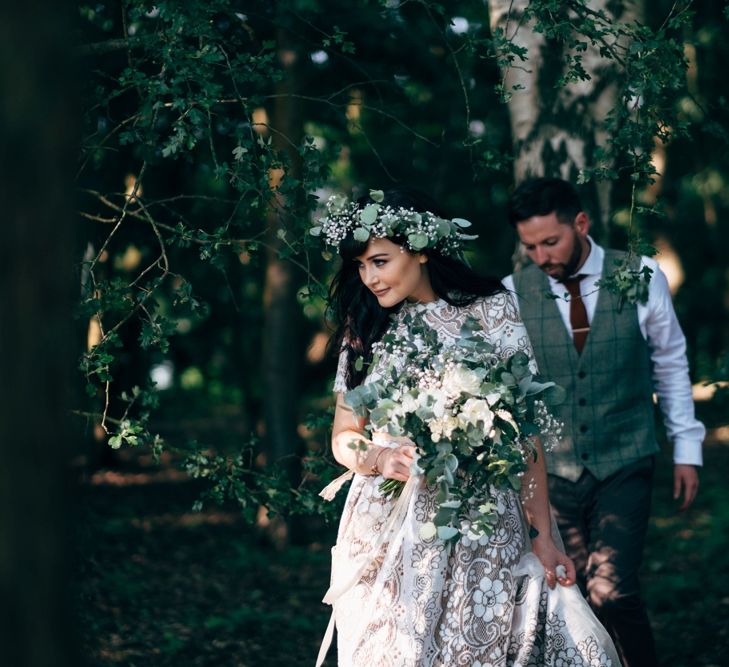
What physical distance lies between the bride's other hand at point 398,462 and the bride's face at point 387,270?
0.54 m

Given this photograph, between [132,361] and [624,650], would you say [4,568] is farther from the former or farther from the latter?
[132,361]

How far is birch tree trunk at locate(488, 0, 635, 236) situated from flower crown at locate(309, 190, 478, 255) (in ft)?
5.55

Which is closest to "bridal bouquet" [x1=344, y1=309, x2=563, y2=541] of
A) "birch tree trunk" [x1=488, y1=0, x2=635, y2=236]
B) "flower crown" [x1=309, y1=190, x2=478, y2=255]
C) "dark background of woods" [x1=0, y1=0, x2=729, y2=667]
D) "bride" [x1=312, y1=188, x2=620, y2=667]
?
"bride" [x1=312, y1=188, x2=620, y2=667]

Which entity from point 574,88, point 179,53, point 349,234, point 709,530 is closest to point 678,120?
point 574,88

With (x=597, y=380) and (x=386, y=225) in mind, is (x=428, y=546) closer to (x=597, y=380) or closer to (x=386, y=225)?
(x=386, y=225)

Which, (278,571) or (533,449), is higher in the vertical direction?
(533,449)

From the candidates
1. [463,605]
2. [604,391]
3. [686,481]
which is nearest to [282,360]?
[604,391]

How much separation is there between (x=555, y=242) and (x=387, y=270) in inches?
43.6

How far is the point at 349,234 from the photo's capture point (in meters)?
3.96

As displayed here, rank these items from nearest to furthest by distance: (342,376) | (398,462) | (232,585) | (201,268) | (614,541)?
(398,462), (342,376), (614,541), (232,585), (201,268)

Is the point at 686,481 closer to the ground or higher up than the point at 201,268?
closer to the ground

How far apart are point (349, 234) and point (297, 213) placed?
79cm

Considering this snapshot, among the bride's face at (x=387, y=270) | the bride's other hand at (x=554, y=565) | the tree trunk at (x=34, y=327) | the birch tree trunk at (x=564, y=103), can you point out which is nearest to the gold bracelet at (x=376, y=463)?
the bride's face at (x=387, y=270)

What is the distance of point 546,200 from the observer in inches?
186
